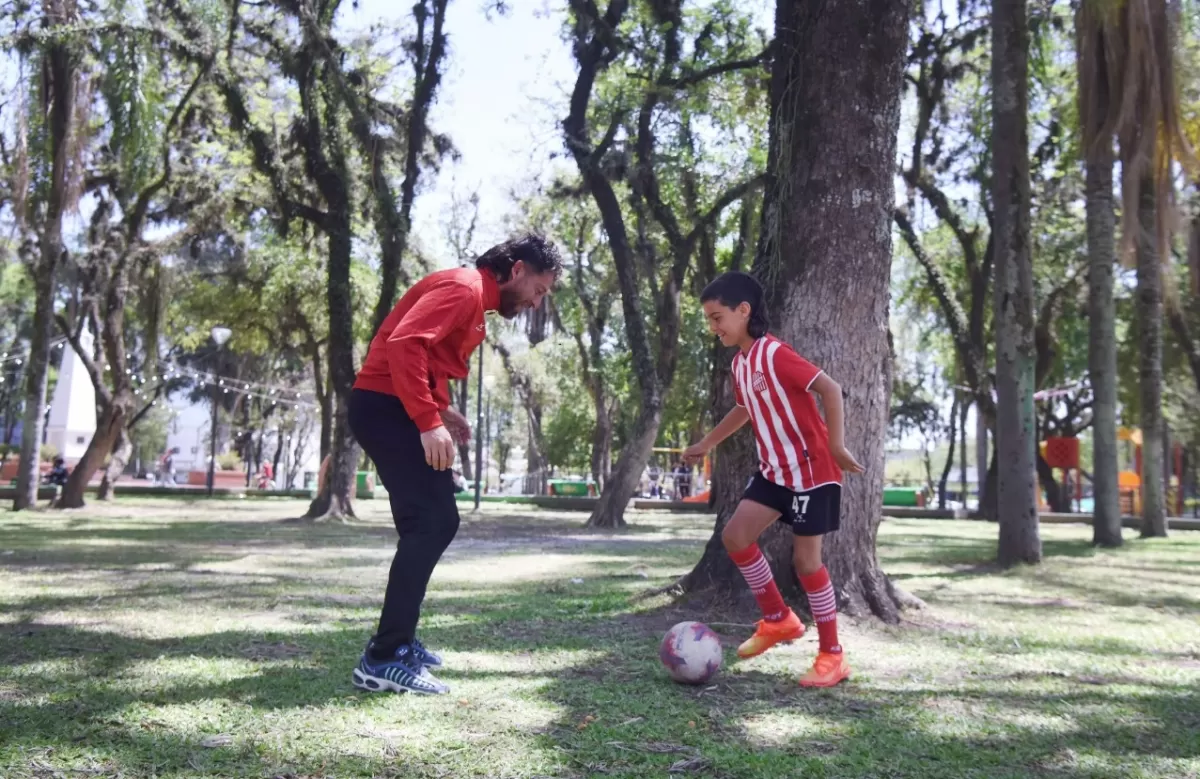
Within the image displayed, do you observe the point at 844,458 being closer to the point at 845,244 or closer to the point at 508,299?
the point at 508,299

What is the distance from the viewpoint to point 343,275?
17688mm

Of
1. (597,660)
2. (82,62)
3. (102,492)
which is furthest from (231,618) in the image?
(102,492)

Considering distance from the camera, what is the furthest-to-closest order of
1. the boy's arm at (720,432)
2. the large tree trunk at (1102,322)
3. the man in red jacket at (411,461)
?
the large tree trunk at (1102,322)
the boy's arm at (720,432)
the man in red jacket at (411,461)

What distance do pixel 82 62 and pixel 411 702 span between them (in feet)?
52.8

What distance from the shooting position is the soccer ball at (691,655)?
436 cm

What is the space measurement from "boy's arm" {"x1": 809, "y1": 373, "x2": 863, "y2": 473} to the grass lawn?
38.5 inches

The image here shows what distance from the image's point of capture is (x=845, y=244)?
243 inches

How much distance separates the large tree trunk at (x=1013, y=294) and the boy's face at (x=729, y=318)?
21.6ft

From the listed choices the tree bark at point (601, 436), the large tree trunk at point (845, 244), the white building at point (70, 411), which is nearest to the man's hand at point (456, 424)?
the large tree trunk at point (845, 244)

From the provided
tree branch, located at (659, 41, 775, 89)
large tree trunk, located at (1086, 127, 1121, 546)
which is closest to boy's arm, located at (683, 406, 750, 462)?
tree branch, located at (659, 41, 775, 89)

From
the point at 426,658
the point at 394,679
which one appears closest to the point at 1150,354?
the point at 426,658

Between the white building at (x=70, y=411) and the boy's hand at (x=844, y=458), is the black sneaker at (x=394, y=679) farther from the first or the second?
the white building at (x=70, y=411)

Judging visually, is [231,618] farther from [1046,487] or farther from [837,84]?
[1046,487]

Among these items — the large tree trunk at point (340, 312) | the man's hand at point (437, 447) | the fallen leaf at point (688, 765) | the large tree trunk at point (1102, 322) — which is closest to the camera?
the fallen leaf at point (688, 765)
